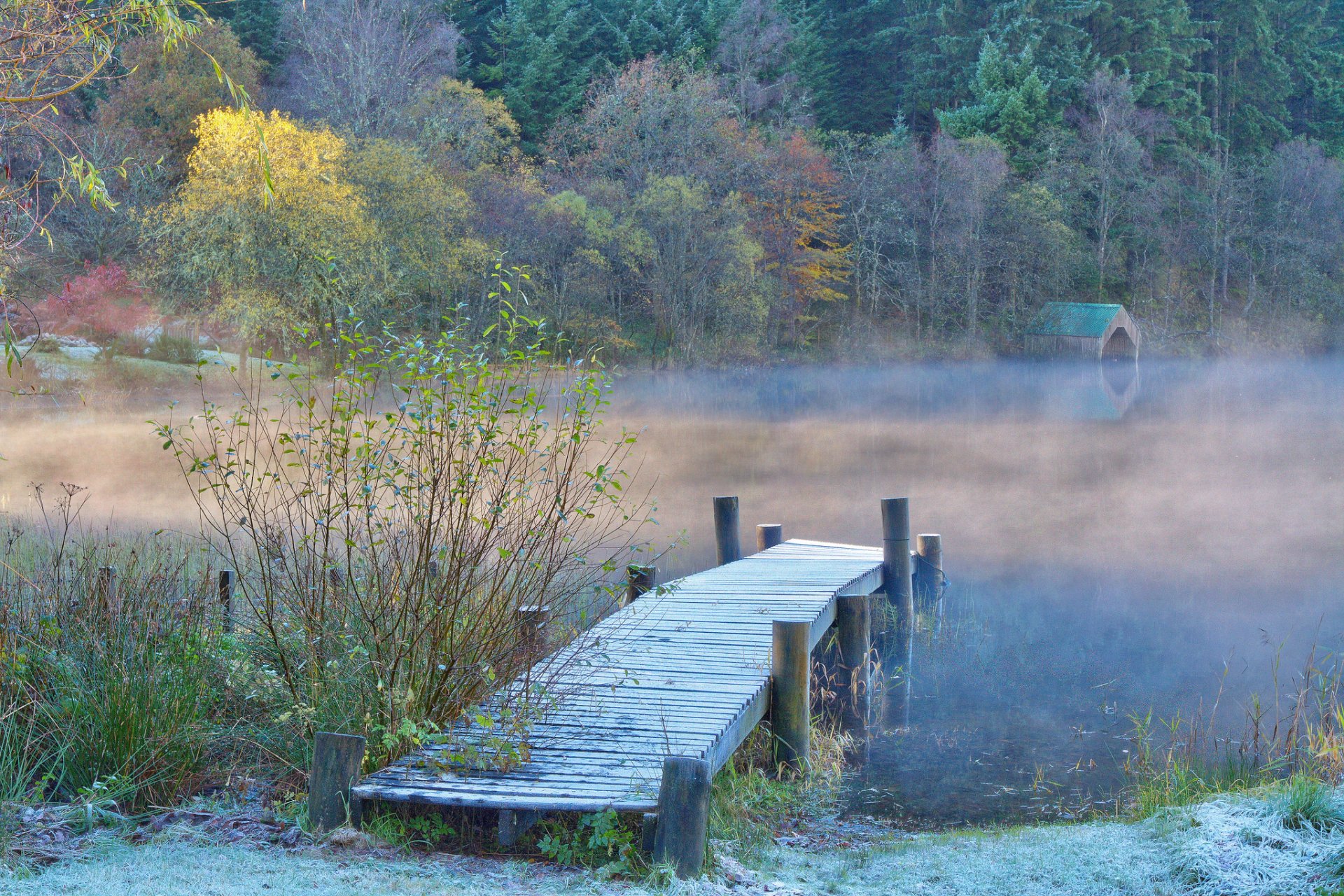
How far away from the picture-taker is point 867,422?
94.7ft

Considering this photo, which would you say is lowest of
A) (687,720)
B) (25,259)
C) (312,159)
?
(687,720)

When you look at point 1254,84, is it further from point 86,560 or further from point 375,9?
point 86,560

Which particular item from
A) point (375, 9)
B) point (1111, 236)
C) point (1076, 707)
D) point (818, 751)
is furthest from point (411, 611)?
point (1111, 236)

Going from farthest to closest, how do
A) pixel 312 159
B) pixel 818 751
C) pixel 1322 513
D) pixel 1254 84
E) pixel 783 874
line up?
pixel 1254 84 → pixel 312 159 → pixel 1322 513 → pixel 818 751 → pixel 783 874

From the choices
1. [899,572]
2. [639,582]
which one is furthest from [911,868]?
[899,572]

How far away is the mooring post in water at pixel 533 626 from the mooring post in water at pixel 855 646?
9.17ft

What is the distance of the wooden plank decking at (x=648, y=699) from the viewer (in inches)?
183

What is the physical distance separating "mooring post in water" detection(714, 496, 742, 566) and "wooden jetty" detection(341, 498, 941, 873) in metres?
0.48

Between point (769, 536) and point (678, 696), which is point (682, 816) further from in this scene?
point (769, 536)

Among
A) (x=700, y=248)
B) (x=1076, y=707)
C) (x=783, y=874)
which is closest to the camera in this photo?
(x=783, y=874)

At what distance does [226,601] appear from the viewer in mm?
6965

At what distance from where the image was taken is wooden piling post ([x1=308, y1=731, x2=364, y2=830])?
451 cm

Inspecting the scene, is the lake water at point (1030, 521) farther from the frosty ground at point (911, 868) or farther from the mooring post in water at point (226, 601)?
the mooring post in water at point (226, 601)

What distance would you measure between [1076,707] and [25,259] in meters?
24.0
